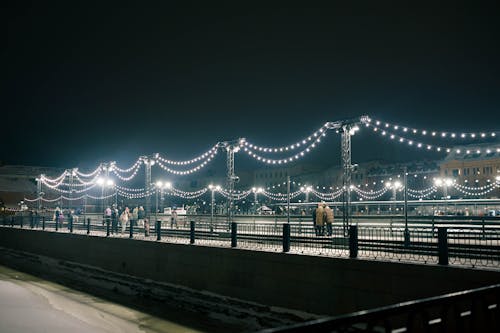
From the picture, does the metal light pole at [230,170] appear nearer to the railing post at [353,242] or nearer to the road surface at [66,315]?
the road surface at [66,315]

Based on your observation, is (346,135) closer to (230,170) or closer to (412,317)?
(230,170)

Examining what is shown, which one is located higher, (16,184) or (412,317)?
(16,184)

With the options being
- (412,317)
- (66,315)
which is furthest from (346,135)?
(412,317)

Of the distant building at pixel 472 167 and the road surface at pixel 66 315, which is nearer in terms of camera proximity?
the road surface at pixel 66 315

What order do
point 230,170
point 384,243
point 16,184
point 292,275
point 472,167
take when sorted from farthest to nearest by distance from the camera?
point 16,184
point 472,167
point 230,170
point 292,275
point 384,243

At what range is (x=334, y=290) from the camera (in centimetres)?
1371

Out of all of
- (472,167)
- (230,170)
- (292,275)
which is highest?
(472,167)

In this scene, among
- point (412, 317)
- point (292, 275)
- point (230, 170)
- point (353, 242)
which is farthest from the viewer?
point (230, 170)

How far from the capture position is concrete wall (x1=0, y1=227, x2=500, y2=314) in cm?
1174

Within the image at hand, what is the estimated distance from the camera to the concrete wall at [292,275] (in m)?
11.7

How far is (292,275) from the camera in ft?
49.7

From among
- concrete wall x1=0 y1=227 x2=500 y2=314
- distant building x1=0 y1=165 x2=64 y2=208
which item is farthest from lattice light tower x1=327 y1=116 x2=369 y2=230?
distant building x1=0 y1=165 x2=64 y2=208

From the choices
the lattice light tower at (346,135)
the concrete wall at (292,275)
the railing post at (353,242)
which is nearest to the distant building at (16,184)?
the concrete wall at (292,275)

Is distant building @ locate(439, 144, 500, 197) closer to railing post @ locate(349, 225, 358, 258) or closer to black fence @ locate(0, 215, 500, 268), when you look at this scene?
black fence @ locate(0, 215, 500, 268)
